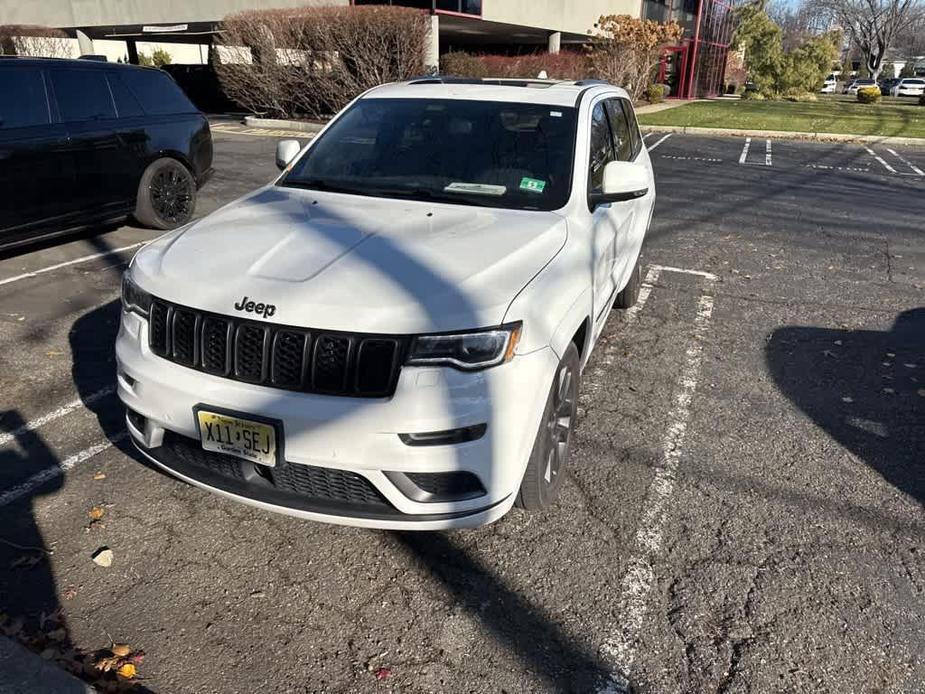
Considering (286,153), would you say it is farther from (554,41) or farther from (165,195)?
(554,41)

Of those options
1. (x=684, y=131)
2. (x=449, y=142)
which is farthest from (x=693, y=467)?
(x=684, y=131)

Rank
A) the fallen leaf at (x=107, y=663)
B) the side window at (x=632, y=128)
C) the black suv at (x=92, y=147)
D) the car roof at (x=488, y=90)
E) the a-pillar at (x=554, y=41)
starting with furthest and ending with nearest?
the a-pillar at (x=554, y=41) < the black suv at (x=92, y=147) < the side window at (x=632, y=128) < the car roof at (x=488, y=90) < the fallen leaf at (x=107, y=663)

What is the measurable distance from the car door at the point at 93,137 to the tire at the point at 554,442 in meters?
5.65

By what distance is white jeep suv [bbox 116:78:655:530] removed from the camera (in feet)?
7.87

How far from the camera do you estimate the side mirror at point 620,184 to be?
3.55m

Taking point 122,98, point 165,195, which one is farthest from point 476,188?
point 165,195

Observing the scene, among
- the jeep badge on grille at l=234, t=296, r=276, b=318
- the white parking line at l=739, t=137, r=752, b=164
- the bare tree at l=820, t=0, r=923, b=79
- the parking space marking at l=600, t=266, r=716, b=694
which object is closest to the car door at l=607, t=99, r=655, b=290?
the parking space marking at l=600, t=266, r=716, b=694

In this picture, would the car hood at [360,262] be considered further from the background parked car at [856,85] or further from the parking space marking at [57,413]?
the background parked car at [856,85]

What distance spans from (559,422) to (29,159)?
5.55 m

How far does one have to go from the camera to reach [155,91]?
753cm

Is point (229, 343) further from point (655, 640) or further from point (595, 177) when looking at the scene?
point (595, 177)

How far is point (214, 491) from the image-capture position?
266 cm

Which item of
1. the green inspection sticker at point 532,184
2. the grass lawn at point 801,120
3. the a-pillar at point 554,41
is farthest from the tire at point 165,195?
the a-pillar at point 554,41

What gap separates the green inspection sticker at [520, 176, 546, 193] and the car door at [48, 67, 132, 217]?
16.5 ft
